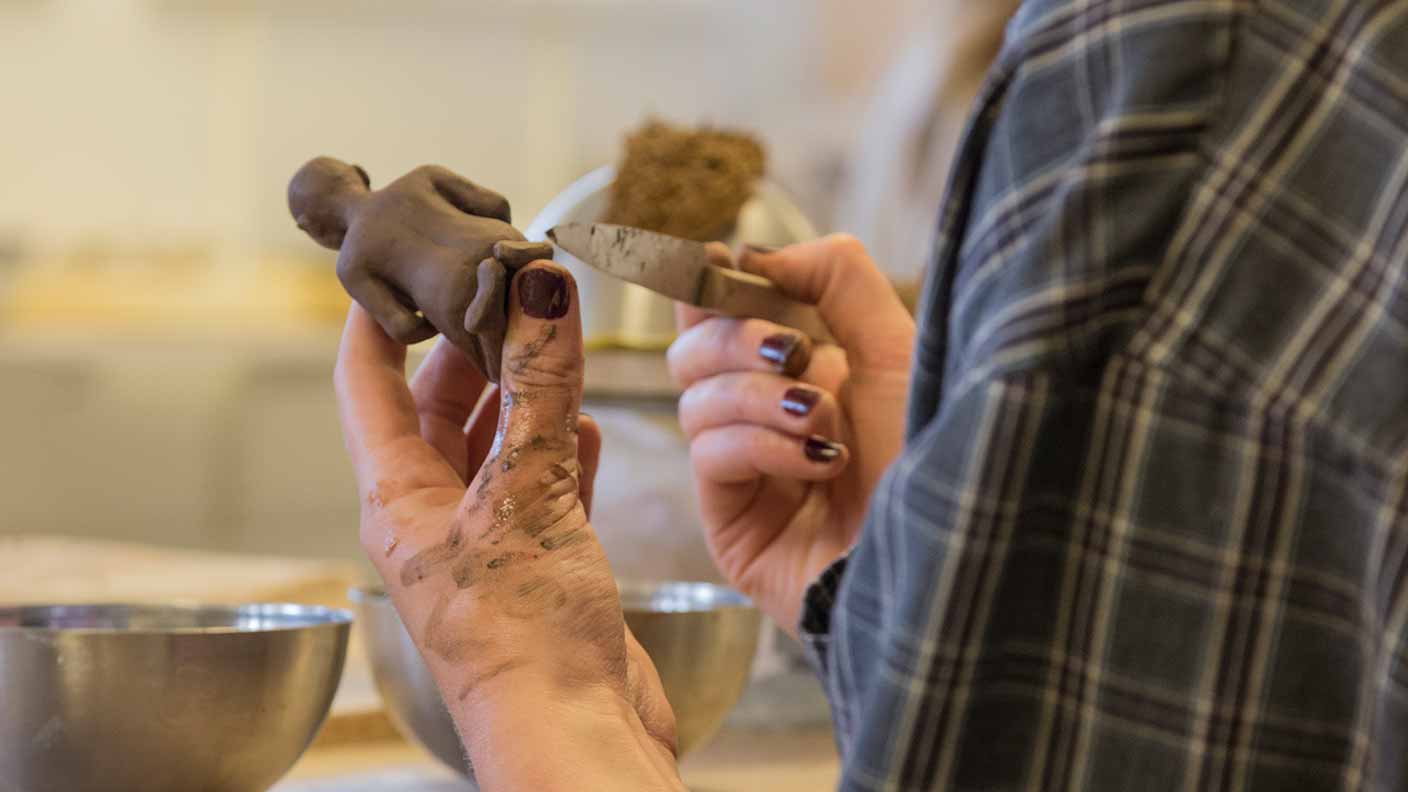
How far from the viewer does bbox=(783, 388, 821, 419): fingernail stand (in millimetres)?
674

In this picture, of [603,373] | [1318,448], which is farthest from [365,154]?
[1318,448]

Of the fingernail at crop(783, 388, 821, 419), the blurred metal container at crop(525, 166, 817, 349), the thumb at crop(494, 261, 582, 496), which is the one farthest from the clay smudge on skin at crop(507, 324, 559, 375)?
the blurred metal container at crop(525, 166, 817, 349)

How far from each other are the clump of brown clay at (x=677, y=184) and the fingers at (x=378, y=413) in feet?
1.22

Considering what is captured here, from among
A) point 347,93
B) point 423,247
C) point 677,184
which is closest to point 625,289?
point 677,184

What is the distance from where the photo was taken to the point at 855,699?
39 centimetres

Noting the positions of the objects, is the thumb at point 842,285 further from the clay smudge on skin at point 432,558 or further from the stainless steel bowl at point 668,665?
the clay smudge on skin at point 432,558

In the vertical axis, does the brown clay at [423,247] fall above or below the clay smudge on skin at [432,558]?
above

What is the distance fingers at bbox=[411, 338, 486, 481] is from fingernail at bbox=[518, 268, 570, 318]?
125 millimetres

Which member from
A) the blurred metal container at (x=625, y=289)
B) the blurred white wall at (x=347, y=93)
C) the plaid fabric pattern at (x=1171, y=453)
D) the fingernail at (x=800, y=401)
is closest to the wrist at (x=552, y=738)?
the plaid fabric pattern at (x=1171, y=453)

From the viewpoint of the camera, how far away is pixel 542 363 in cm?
47

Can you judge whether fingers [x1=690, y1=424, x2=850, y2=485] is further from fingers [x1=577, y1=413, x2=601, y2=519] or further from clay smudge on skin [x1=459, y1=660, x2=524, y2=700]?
clay smudge on skin [x1=459, y1=660, x2=524, y2=700]

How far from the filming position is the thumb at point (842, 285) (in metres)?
0.73

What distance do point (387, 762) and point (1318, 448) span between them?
539 millimetres

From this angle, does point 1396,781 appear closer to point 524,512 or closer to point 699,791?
point 524,512
